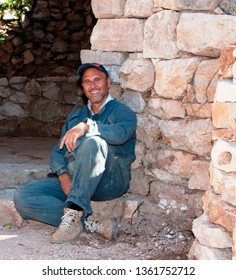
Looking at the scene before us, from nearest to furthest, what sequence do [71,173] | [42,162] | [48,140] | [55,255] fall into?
1. [55,255]
2. [71,173]
3. [42,162]
4. [48,140]

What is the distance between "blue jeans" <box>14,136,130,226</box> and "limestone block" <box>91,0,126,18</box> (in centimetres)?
117

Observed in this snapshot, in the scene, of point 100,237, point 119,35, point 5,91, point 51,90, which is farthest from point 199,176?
point 5,91

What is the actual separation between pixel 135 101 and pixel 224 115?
1.38m

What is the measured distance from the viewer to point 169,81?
13.6 feet

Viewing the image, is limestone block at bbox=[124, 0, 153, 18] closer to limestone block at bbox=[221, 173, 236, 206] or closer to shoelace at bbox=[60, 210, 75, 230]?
shoelace at bbox=[60, 210, 75, 230]

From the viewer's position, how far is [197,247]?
11.1 feet

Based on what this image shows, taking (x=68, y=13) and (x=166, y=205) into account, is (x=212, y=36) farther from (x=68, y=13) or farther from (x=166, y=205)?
(x=68, y=13)

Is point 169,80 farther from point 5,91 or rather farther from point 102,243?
point 5,91

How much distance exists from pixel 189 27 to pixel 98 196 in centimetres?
136

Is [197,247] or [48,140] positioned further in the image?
[48,140]

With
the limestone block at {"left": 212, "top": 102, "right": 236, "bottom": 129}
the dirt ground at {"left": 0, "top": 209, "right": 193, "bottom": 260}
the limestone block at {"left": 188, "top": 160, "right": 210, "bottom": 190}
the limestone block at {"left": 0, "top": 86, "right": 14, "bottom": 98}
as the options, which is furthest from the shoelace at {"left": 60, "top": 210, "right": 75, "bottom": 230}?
the limestone block at {"left": 0, "top": 86, "right": 14, "bottom": 98}

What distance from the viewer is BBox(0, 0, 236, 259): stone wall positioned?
4.00 meters

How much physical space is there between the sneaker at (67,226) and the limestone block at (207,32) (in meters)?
1.38
